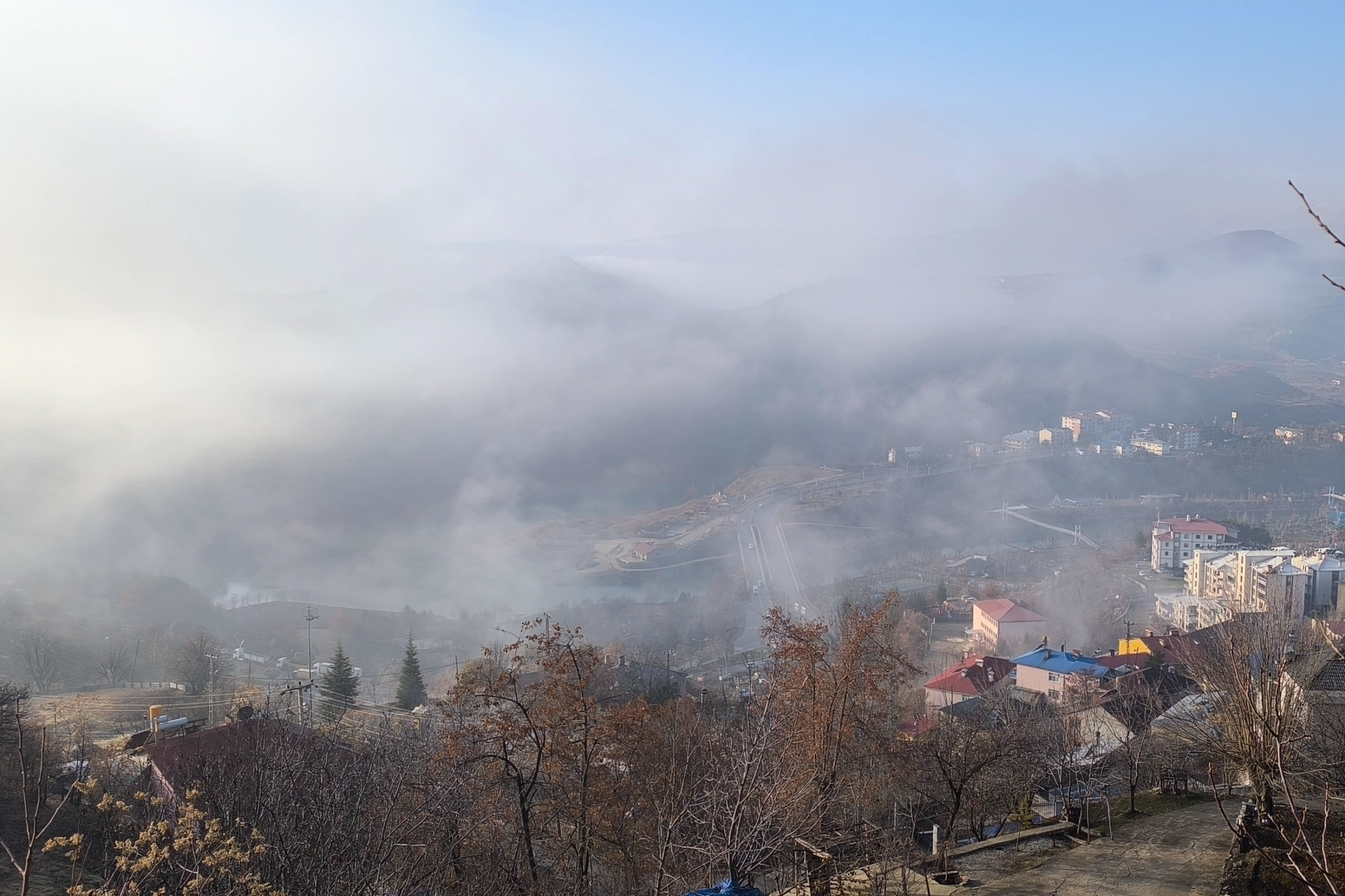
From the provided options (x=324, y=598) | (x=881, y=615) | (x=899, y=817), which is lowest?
(x=324, y=598)

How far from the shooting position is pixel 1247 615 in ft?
25.7

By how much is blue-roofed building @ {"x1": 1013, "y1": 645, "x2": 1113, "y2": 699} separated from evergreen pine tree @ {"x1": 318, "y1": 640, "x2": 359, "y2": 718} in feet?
53.7

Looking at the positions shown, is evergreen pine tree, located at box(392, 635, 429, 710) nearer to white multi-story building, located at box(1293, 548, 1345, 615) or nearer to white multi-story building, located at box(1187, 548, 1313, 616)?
white multi-story building, located at box(1187, 548, 1313, 616)

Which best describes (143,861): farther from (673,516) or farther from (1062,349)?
(1062,349)

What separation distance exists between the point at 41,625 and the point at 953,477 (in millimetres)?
61253

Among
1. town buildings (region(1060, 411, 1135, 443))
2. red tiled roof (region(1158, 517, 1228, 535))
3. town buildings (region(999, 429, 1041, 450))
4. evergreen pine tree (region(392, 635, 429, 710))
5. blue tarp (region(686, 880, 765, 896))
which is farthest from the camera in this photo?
town buildings (region(1060, 411, 1135, 443))

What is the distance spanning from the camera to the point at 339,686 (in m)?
21.5

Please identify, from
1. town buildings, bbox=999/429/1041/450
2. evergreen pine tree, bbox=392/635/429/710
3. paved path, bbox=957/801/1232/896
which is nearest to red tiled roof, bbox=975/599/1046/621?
evergreen pine tree, bbox=392/635/429/710

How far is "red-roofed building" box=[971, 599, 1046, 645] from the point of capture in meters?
29.0

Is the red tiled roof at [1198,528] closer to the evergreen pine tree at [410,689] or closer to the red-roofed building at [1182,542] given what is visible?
the red-roofed building at [1182,542]

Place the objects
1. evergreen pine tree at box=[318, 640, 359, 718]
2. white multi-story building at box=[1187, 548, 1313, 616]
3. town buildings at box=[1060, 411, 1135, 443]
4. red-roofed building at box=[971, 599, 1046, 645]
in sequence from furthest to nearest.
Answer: town buildings at box=[1060, 411, 1135, 443] → red-roofed building at box=[971, 599, 1046, 645] → white multi-story building at box=[1187, 548, 1313, 616] → evergreen pine tree at box=[318, 640, 359, 718]

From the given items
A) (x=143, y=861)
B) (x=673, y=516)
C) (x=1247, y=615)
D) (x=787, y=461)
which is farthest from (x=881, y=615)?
(x=787, y=461)

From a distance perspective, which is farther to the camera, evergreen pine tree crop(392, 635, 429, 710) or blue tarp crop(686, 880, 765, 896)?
evergreen pine tree crop(392, 635, 429, 710)

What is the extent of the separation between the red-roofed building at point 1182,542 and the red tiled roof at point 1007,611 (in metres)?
15.8
